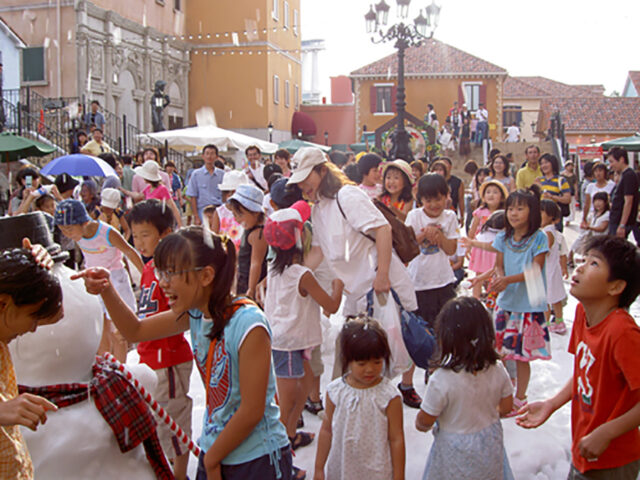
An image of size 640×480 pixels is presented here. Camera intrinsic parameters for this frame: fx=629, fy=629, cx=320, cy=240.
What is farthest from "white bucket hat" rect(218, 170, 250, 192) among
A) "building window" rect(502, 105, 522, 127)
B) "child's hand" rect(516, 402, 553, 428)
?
"building window" rect(502, 105, 522, 127)

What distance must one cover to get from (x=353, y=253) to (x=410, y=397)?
1231 millimetres

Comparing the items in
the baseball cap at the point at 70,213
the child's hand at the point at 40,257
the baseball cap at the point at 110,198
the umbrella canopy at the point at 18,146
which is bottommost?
the child's hand at the point at 40,257

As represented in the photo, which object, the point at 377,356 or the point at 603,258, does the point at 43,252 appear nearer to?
the point at 377,356

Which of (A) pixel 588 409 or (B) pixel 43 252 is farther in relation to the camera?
(A) pixel 588 409

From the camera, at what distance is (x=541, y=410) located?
2.50m

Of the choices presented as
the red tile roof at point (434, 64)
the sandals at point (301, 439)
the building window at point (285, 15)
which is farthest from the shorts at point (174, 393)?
the red tile roof at point (434, 64)

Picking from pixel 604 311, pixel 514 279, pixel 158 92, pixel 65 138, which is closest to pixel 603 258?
pixel 604 311

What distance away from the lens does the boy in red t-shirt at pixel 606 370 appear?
2.25 metres

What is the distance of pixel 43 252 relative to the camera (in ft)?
6.49

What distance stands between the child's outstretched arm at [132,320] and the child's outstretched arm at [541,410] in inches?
56.0

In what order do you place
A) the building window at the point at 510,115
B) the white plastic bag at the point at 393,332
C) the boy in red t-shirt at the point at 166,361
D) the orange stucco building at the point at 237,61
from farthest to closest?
1. the building window at the point at 510,115
2. the orange stucco building at the point at 237,61
3. the white plastic bag at the point at 393,332
4. the boy in red t-shirt at the point at 166,361

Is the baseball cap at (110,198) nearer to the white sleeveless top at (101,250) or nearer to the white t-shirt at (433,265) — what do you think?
the white sleeveless top at (101,250)

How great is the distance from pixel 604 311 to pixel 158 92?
1980 centimetres

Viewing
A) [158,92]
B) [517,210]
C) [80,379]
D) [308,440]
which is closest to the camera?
[80,379]
